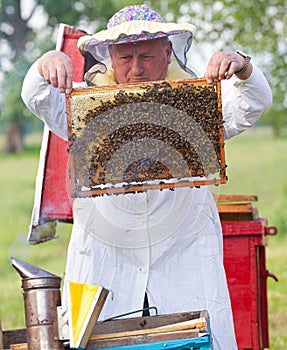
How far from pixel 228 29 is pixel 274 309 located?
402cm

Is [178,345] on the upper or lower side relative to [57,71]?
lower

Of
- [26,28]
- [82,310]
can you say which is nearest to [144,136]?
[82,310]

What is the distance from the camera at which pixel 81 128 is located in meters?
3.82

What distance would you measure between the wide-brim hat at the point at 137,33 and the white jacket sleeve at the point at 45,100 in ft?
0.82

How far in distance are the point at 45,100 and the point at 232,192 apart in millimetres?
15247

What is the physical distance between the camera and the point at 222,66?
3705mm

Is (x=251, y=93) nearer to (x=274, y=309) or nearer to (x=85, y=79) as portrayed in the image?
(x=85, y=79)

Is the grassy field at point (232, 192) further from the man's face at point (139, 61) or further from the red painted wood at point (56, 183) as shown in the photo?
the man's face at point (139, 61)

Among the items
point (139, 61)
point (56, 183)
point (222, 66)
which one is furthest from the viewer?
point (56, 183)

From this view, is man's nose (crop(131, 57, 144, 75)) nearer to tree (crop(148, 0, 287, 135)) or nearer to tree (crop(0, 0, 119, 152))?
tree (crop(148, 0, 287, 135))

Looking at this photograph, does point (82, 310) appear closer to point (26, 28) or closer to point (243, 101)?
point (243, 101)

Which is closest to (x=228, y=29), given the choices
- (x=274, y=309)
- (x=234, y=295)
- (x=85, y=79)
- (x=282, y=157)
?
(x=274, y=309)

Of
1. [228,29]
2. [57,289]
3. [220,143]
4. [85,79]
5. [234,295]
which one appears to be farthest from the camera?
[228,29]

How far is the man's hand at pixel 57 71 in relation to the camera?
12.3 feet
